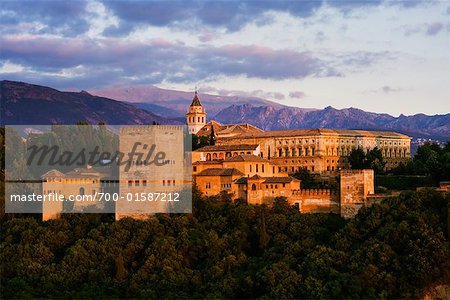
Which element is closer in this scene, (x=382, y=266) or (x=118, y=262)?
(x=382, y=266)

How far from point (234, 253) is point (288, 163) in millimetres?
21050

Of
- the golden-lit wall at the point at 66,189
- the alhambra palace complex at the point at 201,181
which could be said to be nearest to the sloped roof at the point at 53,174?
the alhambra palace complex at the point at 201,181

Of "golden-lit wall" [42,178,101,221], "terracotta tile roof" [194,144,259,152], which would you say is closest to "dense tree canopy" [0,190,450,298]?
"golden-lit wall" [42,178,101,221]

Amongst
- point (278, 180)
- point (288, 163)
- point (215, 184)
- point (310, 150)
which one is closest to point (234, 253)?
point (278, 180)

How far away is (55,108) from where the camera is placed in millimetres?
120750

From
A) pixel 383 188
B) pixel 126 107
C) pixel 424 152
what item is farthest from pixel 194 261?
pixel 126 107

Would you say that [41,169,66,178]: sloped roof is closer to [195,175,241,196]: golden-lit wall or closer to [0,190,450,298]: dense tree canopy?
[0,190,450,298]: dense tree canopy

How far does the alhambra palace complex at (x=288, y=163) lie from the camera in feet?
114

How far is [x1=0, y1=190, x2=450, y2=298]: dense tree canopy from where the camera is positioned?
28.0 meters

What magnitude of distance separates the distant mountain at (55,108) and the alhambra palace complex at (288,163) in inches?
1964

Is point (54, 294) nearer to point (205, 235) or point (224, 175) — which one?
point (205, 235)

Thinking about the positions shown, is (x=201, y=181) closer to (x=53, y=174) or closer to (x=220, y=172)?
(x=220, y=172)

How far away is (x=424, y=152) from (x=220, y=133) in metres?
16.8

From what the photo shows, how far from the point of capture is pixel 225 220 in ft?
112
